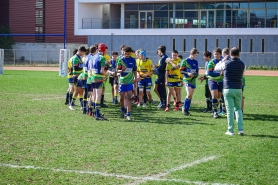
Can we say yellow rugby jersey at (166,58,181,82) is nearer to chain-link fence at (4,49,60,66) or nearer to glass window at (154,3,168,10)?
glass window at (154,3,168,10)

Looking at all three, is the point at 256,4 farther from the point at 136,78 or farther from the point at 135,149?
the point at 135,149

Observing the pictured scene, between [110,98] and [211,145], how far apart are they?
11527 millimetres

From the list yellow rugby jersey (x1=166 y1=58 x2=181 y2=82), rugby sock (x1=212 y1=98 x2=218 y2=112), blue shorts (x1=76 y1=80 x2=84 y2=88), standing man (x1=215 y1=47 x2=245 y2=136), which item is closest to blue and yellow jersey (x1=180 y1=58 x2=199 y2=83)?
yellow rugby jersey (x1=166 y1=58 x2=181 y2=82)

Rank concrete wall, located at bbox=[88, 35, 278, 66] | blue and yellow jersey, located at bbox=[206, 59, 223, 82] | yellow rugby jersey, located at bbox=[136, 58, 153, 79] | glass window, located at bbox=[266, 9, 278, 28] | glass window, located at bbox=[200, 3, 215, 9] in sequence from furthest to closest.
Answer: glass window, located at bbox=[200, 3, 215, 9] → glass window, located at bbox=[266, 9, 278, 28] → concrete wall, located at bbox=[88, 35, 278, 66] → yellow rugby jersey, located at bbox=[136, 58, 153, 79] → blue and yellow jersey, located at bbox=[206, 59, 223, 82]

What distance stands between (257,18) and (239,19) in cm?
181

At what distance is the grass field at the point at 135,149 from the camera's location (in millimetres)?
8258

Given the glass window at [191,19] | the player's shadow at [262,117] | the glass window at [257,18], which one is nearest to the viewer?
the player's shadow at [262,117]

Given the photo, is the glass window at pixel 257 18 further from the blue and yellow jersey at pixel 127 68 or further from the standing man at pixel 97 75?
the standing man at pixel 97 75

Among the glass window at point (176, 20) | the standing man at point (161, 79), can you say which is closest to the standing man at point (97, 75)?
the standing man at point (161, 79)

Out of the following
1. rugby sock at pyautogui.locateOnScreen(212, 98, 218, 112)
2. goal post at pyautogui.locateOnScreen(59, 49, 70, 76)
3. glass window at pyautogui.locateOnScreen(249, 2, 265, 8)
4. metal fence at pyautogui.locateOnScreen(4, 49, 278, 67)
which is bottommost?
rugby sock at pyautogui.locateOnScreen(212, 98, 218, 112)

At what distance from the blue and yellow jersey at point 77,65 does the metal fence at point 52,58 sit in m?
37.9

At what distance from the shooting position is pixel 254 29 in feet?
179

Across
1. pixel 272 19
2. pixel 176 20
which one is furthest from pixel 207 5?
pixel 272 19

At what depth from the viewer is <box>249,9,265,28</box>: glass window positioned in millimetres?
54844
